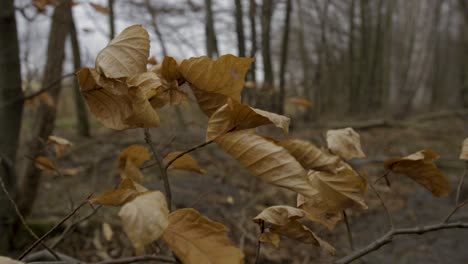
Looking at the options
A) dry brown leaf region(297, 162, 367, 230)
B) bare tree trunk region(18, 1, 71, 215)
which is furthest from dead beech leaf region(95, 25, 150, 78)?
bare tree trunk region(18, 1, 71, 215)

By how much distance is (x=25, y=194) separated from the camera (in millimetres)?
3068

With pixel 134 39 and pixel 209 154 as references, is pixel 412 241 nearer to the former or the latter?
pixel 209 154

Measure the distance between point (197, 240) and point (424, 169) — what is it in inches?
23.8

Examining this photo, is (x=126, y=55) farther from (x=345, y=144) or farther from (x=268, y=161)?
(x=345, y=144)

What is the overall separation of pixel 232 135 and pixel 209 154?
4.62 meters

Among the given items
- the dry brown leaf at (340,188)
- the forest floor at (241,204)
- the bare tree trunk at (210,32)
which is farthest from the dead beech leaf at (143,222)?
the bare tree trunk at (210,32)

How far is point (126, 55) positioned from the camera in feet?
2.35

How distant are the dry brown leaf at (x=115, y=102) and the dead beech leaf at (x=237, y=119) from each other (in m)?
0.11

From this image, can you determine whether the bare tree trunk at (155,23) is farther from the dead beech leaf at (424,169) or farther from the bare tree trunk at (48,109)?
the dead beech leaf at (424,169)

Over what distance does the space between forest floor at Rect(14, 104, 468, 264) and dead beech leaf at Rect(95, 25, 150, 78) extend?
4.73 feet

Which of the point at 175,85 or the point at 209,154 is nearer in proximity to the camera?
the point at 175,85

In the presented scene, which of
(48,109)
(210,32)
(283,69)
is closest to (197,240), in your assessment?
(48,109)

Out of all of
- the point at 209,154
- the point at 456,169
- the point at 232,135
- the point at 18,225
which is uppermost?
the point at 232,135

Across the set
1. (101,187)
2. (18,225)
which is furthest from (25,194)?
(101,187)
